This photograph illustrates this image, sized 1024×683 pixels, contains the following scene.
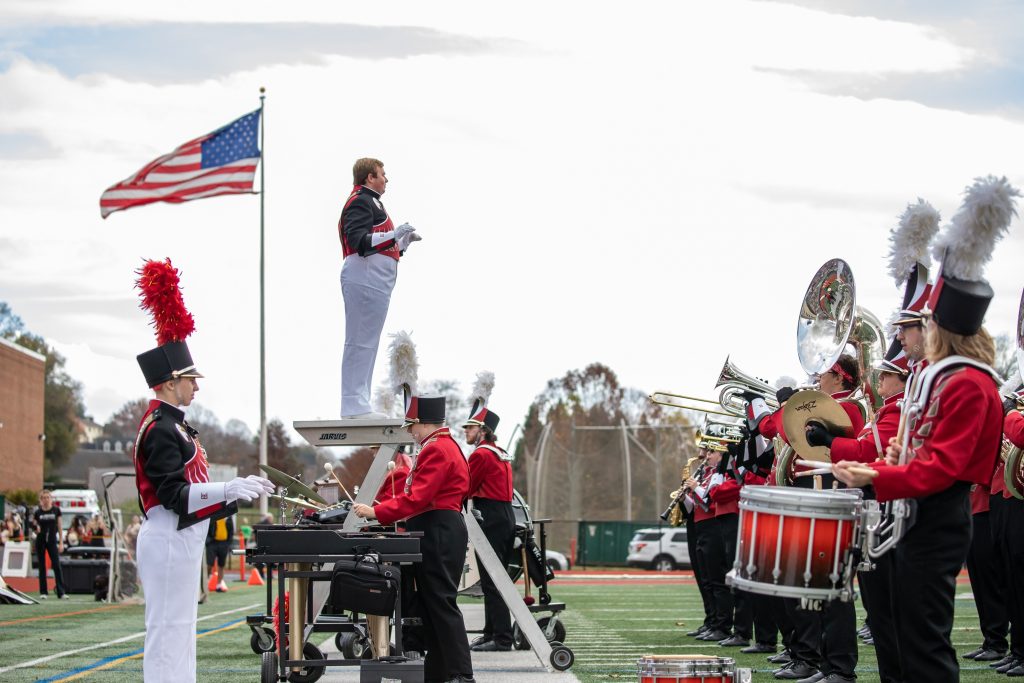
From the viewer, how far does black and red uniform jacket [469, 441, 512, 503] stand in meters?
11.3

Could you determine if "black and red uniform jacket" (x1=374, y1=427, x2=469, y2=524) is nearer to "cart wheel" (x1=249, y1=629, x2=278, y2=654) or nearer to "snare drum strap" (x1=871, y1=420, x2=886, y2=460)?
"cart wheel" (x1=249, y1=629, x2=278, y2=654)

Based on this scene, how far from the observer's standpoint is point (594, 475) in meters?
35.6

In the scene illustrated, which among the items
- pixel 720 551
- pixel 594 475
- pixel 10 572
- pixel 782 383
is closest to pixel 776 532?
pixel 782 383

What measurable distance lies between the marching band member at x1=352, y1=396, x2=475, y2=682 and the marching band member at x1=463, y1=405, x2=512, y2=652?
281 centimetres

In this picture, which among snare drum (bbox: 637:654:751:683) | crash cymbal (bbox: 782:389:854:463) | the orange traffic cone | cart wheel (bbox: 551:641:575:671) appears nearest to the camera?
snare drum (bbox: 637:654:751:683)

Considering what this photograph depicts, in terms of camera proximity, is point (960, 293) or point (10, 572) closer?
point (960, 293)

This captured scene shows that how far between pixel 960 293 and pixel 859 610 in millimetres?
14814

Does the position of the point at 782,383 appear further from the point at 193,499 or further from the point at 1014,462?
the point at 193,499

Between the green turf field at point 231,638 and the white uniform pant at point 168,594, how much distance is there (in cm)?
341

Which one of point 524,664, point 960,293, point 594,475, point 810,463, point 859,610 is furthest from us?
point 594,475

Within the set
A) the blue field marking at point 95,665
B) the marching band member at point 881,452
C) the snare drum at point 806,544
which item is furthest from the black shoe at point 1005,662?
the blue field marking at point 95,665

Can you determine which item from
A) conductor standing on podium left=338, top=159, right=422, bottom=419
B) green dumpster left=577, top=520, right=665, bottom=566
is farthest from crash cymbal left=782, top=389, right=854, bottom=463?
green dumpster left=577, top=520, right=665, bottom=566

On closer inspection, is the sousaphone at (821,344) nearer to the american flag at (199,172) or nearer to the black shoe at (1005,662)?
the black shoe at (1005,662)

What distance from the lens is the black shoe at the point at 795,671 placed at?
900cm
